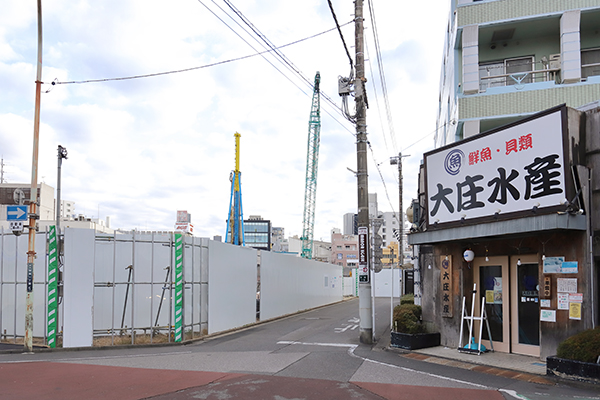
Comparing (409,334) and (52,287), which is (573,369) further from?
(52,287)

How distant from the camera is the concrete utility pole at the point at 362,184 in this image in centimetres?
1457

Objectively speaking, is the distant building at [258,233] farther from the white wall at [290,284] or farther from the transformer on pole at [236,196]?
the white wall at [290,284]

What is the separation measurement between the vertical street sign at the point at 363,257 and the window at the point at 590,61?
10.5 metres

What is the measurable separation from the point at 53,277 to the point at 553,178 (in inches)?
542

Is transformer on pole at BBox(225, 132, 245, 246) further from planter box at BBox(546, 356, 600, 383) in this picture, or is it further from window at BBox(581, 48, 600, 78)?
planter box at BBox(546, 356, 600, 383)

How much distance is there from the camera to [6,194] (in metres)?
71.6

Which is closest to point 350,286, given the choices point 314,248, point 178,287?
point 178,287

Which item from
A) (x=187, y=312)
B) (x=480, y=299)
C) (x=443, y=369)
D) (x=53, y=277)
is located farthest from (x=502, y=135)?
(x=53, y=277)

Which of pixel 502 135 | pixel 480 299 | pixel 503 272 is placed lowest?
pixel 480 299

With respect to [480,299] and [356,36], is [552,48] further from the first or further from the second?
[480,299]

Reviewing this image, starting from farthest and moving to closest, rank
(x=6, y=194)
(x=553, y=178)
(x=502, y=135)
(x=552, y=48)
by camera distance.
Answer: (x=6, y=194)
(x=552, y=48)
(x=502, y=135)
(x=553, y=178)

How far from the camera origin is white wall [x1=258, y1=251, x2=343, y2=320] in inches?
931

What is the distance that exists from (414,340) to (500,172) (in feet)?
16.7

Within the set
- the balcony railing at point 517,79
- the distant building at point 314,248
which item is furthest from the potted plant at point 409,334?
the distant building at point 314,248
